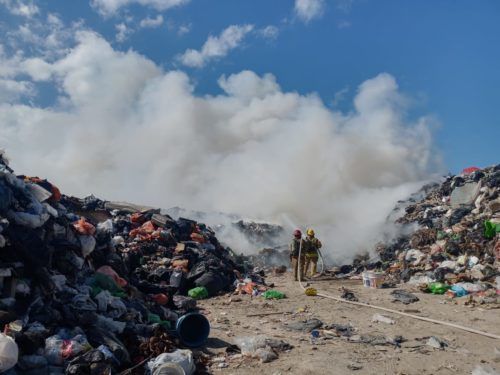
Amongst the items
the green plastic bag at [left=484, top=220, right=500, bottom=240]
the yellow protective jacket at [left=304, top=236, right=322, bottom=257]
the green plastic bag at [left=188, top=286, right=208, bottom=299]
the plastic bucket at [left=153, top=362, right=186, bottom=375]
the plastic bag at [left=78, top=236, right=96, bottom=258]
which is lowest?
the plastic bucket at [left=153, top=362, right=186, bottom=375]

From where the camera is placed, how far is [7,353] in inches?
122

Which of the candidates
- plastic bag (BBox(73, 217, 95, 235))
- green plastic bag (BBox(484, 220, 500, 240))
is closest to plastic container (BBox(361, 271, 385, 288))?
Result: green plastic bag (BBox(484, 220, 500, 240))

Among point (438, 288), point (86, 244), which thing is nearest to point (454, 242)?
point (438, 288)

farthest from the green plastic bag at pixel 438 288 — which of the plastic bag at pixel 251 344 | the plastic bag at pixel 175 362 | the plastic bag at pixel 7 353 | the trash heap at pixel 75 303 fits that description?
the plastic bag at pixel 7 353

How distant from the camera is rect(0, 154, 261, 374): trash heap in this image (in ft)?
11.6

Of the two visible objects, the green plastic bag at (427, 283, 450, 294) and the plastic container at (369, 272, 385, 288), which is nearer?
the green plastic bag at (427, 283, 450, 294)

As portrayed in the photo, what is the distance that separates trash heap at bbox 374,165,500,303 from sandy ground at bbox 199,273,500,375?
46.9 inches

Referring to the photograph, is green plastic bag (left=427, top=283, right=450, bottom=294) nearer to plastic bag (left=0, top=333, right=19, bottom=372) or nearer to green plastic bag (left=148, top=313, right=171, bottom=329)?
green plastic bag (left=148, top=313, right=171, bottom=329)

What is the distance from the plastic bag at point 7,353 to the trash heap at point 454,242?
6.67 metres

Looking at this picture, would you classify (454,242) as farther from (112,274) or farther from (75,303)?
(75,303)

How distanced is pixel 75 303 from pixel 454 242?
917 centimetres

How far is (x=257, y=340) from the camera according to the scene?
4.73 meters

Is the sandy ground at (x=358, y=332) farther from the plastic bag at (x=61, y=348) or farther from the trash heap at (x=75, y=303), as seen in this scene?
the plastic bag at (x=61, y=348)

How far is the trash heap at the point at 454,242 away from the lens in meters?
8.53
